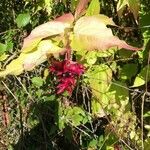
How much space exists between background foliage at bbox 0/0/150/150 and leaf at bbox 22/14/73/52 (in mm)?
254

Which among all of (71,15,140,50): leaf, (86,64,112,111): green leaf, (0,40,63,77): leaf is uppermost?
(71,15,140,50): leaf

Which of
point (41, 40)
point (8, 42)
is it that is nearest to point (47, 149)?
point (8, 42)

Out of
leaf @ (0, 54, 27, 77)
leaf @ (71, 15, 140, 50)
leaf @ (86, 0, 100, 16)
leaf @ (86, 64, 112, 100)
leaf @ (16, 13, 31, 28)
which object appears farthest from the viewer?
leaf @ (16, 13, 31, 28)

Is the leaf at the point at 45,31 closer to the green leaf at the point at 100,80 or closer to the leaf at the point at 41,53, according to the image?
the leaf at the point at 41,53

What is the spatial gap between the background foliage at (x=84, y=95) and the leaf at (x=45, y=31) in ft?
0.83

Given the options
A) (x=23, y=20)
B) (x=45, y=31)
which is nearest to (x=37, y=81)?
(x=23, y=20)

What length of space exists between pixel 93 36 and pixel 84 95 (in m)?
0.89

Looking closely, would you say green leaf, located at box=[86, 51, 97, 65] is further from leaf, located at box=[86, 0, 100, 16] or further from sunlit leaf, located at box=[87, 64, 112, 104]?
leaf, located at box=[86, 0, 100, 16]

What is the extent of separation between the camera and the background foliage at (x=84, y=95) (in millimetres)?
1267

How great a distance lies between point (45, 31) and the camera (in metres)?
0.72

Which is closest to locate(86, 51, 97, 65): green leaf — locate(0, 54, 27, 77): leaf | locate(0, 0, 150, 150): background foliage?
locate(0, 0, 150, 150): background foliage

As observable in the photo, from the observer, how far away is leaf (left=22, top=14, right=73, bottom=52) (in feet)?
2.36

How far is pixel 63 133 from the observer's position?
1830 millimetres

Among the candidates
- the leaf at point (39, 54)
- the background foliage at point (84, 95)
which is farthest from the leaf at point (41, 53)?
the background foliage at point (84, 95)
